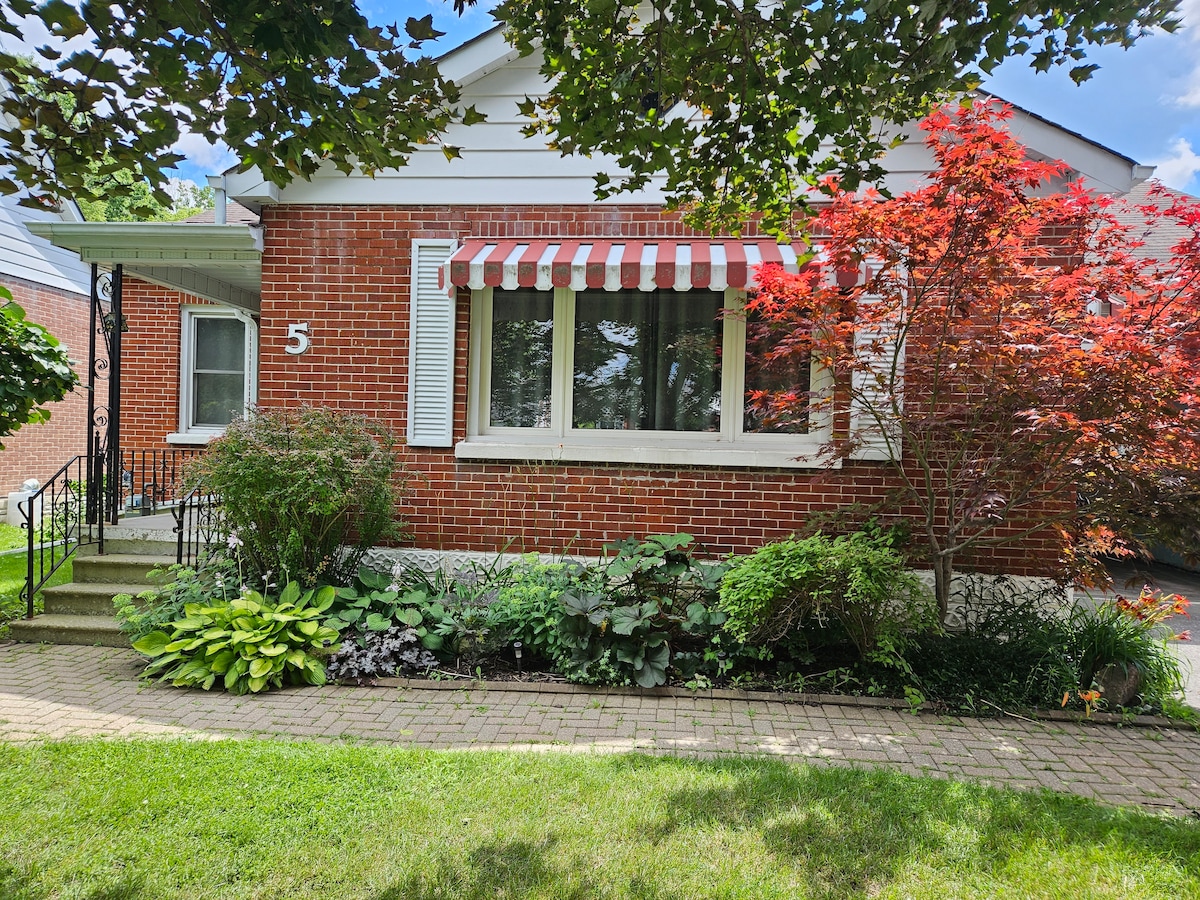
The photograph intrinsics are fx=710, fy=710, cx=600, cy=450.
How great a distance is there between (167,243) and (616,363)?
4.46 meters

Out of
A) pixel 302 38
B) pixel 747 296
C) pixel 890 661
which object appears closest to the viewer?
pixel 302 38

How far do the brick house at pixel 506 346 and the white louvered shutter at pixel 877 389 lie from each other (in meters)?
0.39

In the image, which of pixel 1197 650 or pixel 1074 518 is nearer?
pixel 1074 518

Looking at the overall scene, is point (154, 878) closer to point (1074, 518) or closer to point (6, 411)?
point (6, 411)

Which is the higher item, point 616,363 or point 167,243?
point 167,243

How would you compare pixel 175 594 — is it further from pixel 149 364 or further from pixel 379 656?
pixel 149 364

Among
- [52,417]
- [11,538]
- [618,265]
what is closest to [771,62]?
[618,265]

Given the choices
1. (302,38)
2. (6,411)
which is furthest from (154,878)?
(6,411)

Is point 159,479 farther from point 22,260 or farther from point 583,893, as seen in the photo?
point 583,893

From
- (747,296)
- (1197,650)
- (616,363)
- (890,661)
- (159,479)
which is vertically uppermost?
(747,296)

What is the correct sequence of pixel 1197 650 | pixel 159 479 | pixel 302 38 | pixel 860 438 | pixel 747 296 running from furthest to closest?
pixel 159 479 < pixel 1197 650 < pixel 747 296 < pixel 860 438 < pixel 302 38

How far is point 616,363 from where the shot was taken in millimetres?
6895

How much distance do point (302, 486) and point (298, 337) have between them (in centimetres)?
189

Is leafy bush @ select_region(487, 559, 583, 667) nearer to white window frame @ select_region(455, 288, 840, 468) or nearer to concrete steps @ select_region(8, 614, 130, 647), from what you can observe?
white window frame @ select_region(455, 288, 840, 468)
